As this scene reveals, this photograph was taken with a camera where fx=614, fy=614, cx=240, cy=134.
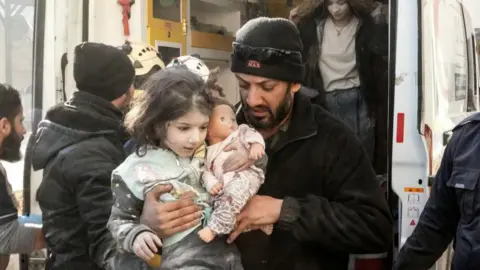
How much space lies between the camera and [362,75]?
3.50 meters

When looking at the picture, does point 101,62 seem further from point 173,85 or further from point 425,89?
point 425,89

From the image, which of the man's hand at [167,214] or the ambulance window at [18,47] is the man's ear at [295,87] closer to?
the man's hand at [167,214]

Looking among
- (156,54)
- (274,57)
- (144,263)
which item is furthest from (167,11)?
(144,263)

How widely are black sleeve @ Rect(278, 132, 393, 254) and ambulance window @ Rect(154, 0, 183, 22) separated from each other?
1541 mm

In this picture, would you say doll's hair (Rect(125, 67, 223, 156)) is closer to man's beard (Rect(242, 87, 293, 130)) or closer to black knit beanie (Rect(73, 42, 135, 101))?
man's beard (Rect(242, 87, 293, 130))

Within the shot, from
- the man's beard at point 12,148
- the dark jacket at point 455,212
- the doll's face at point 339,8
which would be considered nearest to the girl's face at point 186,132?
the dark jacket at point 455,212

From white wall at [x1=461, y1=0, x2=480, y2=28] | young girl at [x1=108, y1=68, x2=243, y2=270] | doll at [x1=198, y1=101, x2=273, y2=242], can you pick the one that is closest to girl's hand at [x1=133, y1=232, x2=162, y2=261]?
young girl at [x1=108, y1=68, x2=243, y2=270]

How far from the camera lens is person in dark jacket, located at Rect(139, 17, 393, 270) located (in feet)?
6.97

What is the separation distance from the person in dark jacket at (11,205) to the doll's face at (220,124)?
112 cm

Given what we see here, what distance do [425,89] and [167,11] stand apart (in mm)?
1618

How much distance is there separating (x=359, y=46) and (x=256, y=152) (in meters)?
1.68

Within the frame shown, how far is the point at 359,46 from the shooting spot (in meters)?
3.48

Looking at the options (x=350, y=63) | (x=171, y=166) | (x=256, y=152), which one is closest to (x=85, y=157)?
(x=171, y=166)

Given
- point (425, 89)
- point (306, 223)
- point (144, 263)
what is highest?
point (425, 89)
